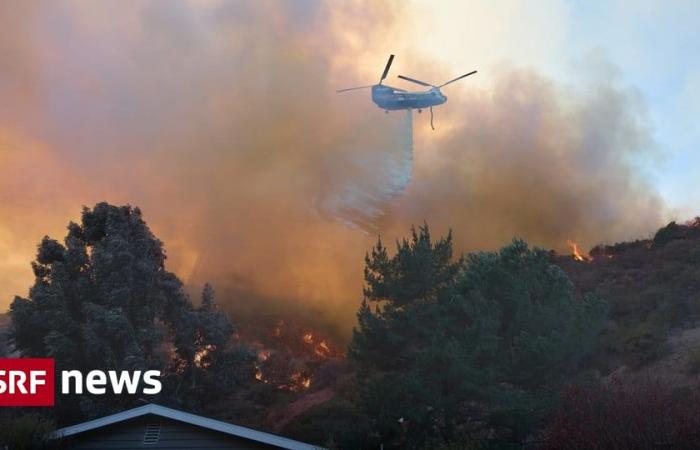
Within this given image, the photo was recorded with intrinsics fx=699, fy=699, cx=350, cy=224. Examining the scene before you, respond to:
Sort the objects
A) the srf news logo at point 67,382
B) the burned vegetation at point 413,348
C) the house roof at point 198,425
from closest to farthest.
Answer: the house roof at point 198,425, the burned vegetation at point 413,348, the srf news logo at point 67,382

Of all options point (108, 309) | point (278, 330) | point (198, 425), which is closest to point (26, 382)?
point (108, 309)

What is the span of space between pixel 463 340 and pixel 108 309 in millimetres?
21941

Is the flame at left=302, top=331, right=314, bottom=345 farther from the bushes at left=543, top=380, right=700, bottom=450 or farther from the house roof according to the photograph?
the bushes at left=543, top=380, right=700, bottom=450

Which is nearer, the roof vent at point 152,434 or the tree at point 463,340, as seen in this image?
the roof vent at point 152,434

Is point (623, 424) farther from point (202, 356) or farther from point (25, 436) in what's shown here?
point (202, 356)

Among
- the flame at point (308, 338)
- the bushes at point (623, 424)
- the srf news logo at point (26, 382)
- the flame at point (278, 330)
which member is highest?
the flame at point (278, 330)

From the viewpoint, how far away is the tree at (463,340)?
30094mm

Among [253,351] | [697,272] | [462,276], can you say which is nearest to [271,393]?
[253,351]

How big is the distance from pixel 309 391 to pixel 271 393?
2959 millimetres

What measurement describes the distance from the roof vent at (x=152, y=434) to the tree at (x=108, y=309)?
18169mm

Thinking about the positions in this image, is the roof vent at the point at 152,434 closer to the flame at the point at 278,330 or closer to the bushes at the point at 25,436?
the bushes at the point at 25,436

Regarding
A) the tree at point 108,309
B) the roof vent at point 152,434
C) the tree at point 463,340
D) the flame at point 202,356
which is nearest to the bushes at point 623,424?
the tree at point 463,340

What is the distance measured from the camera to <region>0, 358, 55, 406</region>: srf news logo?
30.8m

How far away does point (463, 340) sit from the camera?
3309 cm
